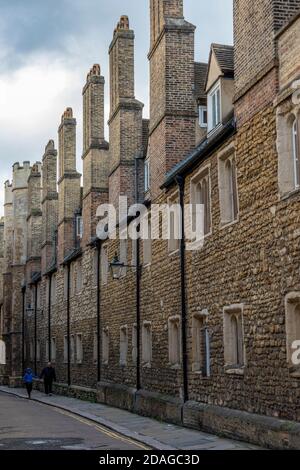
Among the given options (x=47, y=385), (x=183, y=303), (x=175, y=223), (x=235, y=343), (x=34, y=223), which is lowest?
(x=47, y=385)

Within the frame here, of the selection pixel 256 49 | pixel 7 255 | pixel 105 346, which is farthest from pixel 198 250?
pixel 7 255

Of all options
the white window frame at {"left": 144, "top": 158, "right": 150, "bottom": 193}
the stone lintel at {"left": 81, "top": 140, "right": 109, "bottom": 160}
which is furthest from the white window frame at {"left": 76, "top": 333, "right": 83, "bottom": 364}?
the white window frame at {"left": 144, "top": 158, "right": 150, "bottom": 193}

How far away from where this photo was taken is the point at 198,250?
18.4m

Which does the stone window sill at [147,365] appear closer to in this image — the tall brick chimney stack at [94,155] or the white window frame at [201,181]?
the white window frame at [201,181]

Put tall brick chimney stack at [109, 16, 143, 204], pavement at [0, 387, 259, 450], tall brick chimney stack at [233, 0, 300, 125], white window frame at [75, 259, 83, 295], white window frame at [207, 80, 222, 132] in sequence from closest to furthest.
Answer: tall brick chimney stack at [233, 0, 300, 125], pavement at [0, 387, 259, 450], white window frame at [207, 80, 222, 132], tall brick chimney stack at [109, 16, 143, 204], white window frame at [75, 259, 83, 295]

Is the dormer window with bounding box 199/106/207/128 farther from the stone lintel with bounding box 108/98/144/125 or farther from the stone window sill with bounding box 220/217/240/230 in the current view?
the stone lintel with bounding box 108/98/144/125

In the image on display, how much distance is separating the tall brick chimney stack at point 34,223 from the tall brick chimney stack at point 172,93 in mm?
27629

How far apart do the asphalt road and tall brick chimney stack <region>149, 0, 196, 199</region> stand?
715cm

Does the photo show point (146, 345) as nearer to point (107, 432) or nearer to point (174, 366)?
point (174, 366)

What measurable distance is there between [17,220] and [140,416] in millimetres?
35154

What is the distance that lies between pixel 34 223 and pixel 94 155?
1827 centimetres

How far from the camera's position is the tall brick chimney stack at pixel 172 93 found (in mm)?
21766

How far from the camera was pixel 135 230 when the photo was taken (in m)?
24.7

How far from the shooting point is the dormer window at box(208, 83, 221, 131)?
60.8ft
